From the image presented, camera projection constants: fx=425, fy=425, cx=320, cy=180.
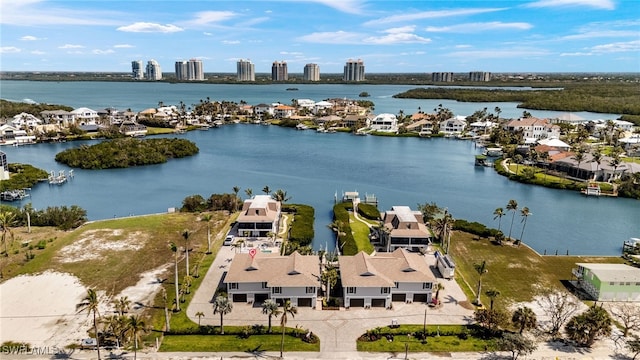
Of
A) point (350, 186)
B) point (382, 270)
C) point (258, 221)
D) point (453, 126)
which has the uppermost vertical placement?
point (453, 126)

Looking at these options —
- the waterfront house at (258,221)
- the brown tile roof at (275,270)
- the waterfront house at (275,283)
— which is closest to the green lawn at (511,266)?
the brown tile roof at (275,270)

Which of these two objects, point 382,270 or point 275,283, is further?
point 382,270

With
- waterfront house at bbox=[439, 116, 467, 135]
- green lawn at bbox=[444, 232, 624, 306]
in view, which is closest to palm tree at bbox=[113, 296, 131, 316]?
green lawn at bbox=[444, 232, 624, 306]

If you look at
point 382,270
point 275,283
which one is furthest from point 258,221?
point 382,270

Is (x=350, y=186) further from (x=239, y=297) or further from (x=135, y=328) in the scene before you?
(x=135, y=328)

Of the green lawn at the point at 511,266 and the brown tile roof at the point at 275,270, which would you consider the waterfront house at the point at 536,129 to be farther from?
the brown tile roof at the point at 275,270

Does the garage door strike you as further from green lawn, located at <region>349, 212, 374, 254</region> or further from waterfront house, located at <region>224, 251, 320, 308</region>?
green lawn, located at <region>349, 212, 374, 254</region>
